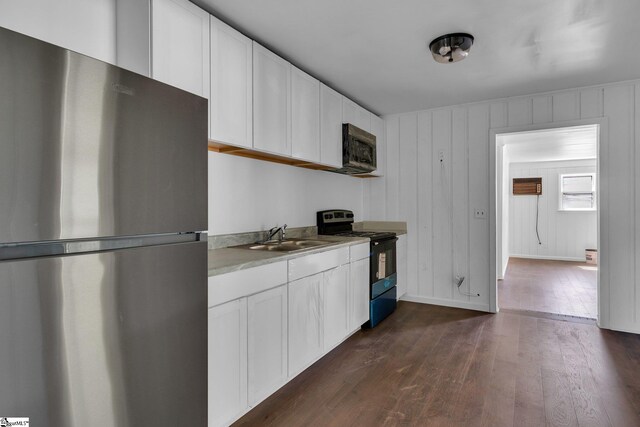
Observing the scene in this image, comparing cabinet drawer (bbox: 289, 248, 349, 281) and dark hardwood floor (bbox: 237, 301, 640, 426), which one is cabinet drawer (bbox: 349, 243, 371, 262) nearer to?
cabinet drawer (bbox: 289, 248, 349, 281)

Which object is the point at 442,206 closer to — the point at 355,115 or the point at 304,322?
the point at 355,115

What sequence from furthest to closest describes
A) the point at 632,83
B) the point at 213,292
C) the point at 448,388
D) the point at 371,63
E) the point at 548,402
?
the point at 632,83 < the point at 371,63 < the point at 448,388 < the point at 548,402 < the point at 213,292

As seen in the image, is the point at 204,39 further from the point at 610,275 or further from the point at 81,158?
the point at 610,275

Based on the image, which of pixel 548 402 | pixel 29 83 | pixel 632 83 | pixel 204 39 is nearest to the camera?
pixel 29 83

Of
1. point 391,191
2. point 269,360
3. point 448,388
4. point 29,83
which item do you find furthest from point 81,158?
point 391,191

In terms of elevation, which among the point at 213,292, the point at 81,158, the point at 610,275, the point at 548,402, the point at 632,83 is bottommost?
the point at 548,402

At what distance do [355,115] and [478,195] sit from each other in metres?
1.68

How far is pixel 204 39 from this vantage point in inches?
75.5

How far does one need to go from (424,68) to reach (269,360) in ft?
8.43

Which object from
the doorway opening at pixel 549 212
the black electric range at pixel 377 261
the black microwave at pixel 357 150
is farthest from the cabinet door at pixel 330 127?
the doorway opening at pixel 549 212

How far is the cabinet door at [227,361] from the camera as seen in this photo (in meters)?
1.63

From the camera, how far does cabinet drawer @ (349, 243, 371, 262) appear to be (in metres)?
2.98

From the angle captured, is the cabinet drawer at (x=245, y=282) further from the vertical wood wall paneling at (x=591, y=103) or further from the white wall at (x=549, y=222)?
the white wall at (x=549, y=222)

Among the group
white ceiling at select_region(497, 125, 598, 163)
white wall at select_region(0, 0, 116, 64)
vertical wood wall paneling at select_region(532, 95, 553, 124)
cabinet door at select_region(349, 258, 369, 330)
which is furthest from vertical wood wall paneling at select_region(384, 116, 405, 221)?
white wall at select_region(0, 0, 116, 64)
